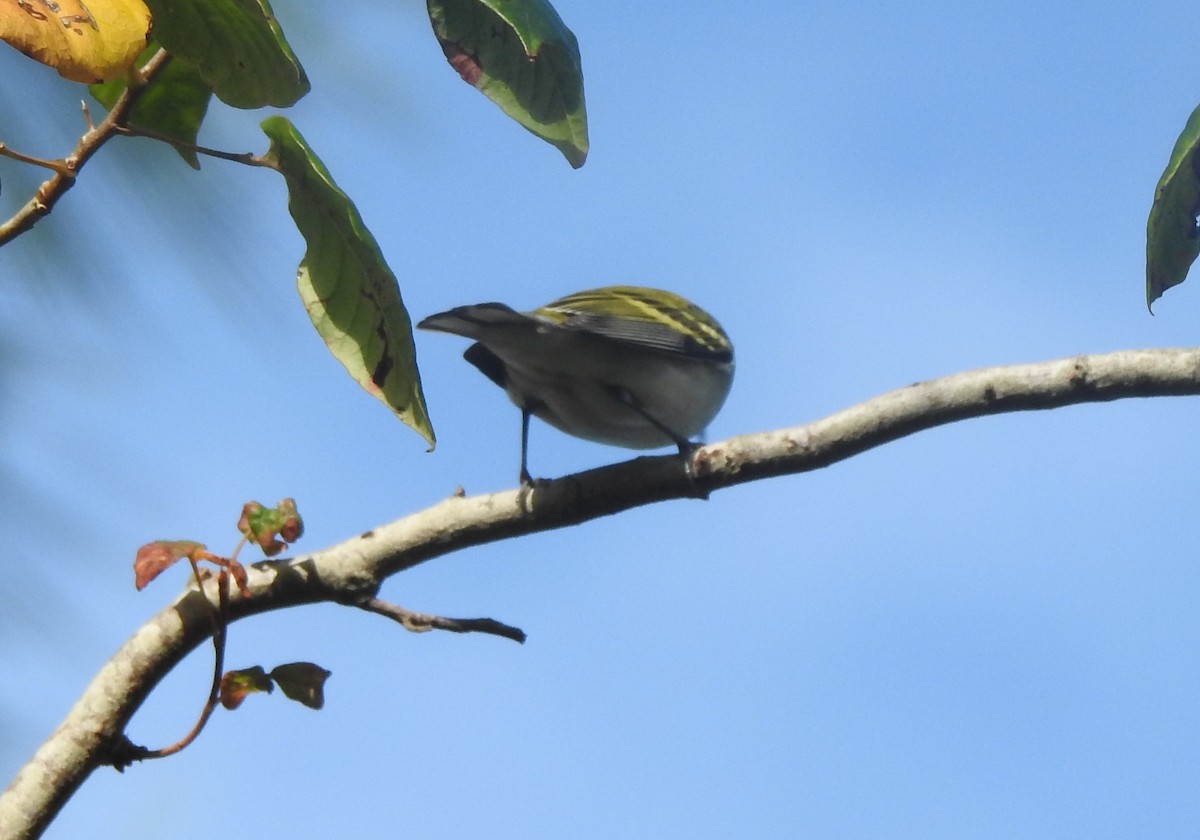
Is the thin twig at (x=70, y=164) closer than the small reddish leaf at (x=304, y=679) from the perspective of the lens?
Yes

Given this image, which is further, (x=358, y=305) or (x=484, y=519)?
(x=484, y=519)

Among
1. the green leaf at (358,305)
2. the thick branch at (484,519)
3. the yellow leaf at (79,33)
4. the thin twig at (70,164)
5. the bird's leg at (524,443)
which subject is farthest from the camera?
the bird's leg at (524,443)

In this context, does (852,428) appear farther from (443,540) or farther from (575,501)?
(443,540)

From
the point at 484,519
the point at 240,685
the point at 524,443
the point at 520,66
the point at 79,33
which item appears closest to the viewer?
the point at 79,33

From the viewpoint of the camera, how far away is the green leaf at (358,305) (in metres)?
2.19

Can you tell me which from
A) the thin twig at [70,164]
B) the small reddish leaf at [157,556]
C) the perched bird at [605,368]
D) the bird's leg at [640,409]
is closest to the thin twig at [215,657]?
the small reddish leaf at [157,556]

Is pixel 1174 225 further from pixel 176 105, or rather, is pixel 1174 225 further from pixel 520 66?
pixel 176 105

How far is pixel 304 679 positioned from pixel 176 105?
1.03m

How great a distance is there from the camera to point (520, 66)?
214 cm

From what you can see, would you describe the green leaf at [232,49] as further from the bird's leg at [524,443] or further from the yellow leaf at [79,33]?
the bird's leg at [524,443]

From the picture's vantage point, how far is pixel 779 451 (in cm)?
229

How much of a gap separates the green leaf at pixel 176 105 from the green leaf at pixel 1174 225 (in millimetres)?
1679

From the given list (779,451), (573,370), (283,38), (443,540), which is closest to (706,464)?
(779,451)

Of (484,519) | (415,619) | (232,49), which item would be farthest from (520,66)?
(415,619)
